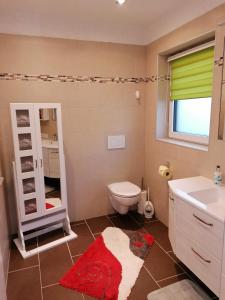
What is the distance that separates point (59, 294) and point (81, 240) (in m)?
0.73

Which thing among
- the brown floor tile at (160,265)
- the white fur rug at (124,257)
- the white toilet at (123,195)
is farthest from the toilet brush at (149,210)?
the brown floor tile at (160,265)

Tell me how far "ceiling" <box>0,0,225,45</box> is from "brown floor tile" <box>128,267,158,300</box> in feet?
7.88

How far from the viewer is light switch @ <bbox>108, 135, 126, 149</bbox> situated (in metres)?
2.87

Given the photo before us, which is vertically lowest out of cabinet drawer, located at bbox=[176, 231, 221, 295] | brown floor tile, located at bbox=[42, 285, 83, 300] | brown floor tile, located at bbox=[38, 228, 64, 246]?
brown floor tile, located at bbox=[42, 285, 83, 300]

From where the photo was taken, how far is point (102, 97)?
2750mm

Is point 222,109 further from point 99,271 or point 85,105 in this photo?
point 99,271

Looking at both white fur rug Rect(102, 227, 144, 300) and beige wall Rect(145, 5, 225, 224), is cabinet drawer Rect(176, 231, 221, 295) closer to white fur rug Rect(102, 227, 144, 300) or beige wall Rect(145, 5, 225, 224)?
white fur rug Rect(102, 227, 144, 300)

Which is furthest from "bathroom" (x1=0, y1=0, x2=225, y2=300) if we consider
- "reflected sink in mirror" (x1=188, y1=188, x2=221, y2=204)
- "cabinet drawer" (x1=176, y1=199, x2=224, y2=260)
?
"cabinet drawer" (x1=176, y1=199, x2=224, y2=260)

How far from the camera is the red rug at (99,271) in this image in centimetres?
179

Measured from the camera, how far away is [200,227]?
60.6 inches

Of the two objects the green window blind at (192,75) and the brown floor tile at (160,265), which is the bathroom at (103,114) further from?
the green window blind at (192,75)

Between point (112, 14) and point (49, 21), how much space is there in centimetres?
69

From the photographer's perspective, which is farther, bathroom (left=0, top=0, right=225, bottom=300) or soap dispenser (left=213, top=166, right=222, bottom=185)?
bathroom (left=0, top=0, right=225, bottom=300)

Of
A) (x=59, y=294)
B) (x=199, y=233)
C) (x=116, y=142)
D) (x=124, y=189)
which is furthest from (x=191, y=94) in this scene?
(x=59, y=294)
